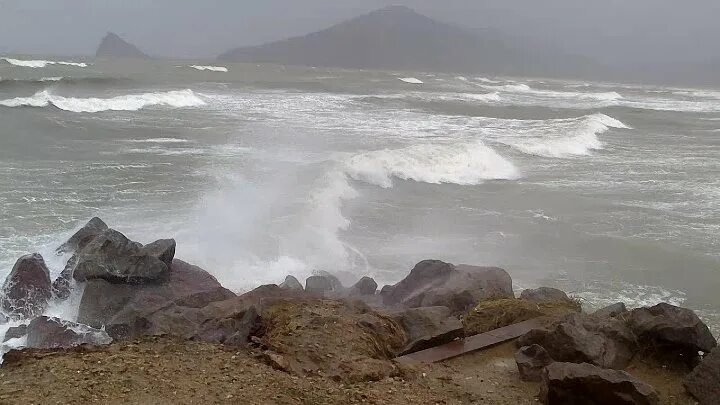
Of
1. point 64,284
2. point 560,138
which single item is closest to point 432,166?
point 560,138

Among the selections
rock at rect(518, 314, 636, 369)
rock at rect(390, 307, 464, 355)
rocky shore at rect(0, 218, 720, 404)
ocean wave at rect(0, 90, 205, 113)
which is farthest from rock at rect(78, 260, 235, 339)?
ocean wave at rect(0, 90, 205, 113)

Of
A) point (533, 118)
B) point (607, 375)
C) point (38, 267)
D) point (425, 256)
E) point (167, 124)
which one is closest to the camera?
point (607, 375)

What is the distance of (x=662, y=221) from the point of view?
586 inches

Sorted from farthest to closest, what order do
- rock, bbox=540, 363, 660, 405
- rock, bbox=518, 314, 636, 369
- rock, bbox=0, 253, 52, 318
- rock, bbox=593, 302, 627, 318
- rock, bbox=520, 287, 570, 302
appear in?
1. rock, bbox=520, 287, 570, 302
2. rock, bbox=0, 253, 52, 318
3. rock, bbox=593, 302, 627, 318
4. rock, bbox=518, 314, 636, 369
5. rock, bbox=540, 363, 660, 405

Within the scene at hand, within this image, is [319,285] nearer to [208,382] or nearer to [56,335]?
[56,335]

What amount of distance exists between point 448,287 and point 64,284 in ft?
18.4

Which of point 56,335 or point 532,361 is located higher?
point 532,361

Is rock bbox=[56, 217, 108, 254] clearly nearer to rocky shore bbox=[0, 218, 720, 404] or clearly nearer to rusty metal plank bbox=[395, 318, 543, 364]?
rocky shore bbox=[0, 218, 720, 404]

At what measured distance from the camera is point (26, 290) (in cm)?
879

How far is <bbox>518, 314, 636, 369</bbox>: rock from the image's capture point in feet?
20.4

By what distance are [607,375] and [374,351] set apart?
2.22 metres

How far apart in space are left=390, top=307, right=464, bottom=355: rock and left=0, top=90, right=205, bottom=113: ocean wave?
2910 centimetres

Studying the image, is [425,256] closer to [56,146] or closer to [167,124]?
[56,146]

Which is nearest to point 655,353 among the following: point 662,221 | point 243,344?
point 243,344
